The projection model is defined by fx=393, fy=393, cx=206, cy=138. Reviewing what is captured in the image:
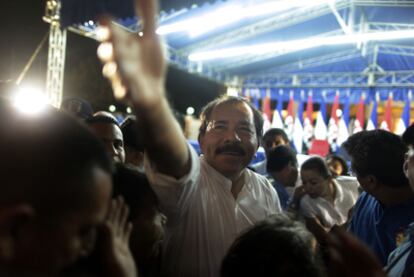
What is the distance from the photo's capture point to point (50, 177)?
2.22ft

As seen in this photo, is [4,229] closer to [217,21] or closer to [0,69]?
[0,69]

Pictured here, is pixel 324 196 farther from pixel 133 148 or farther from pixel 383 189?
pixel 133 148

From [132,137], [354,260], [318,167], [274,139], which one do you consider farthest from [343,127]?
[354,260]

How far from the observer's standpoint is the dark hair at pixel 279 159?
3625 millimetres

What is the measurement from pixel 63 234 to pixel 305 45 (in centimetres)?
923

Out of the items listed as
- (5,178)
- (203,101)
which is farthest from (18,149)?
(203,101)

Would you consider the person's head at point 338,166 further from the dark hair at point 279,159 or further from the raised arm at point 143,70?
the raised arm at point 143,70

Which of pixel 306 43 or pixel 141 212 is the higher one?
pixel 306 43

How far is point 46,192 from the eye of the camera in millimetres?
672

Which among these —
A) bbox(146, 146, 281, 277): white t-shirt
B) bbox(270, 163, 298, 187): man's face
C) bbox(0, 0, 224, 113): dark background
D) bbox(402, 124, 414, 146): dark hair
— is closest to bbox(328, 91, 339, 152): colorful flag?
bbox(0, 0, 224, 113): dark background

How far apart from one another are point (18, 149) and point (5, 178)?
2.1 inches

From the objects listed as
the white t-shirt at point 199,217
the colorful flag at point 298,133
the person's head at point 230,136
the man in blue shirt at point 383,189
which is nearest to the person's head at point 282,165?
the man in blue shirt at point 383,189

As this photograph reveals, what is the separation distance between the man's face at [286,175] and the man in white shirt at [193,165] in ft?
6.06

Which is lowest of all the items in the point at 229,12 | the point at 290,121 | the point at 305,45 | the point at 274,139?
the point at 274,139
